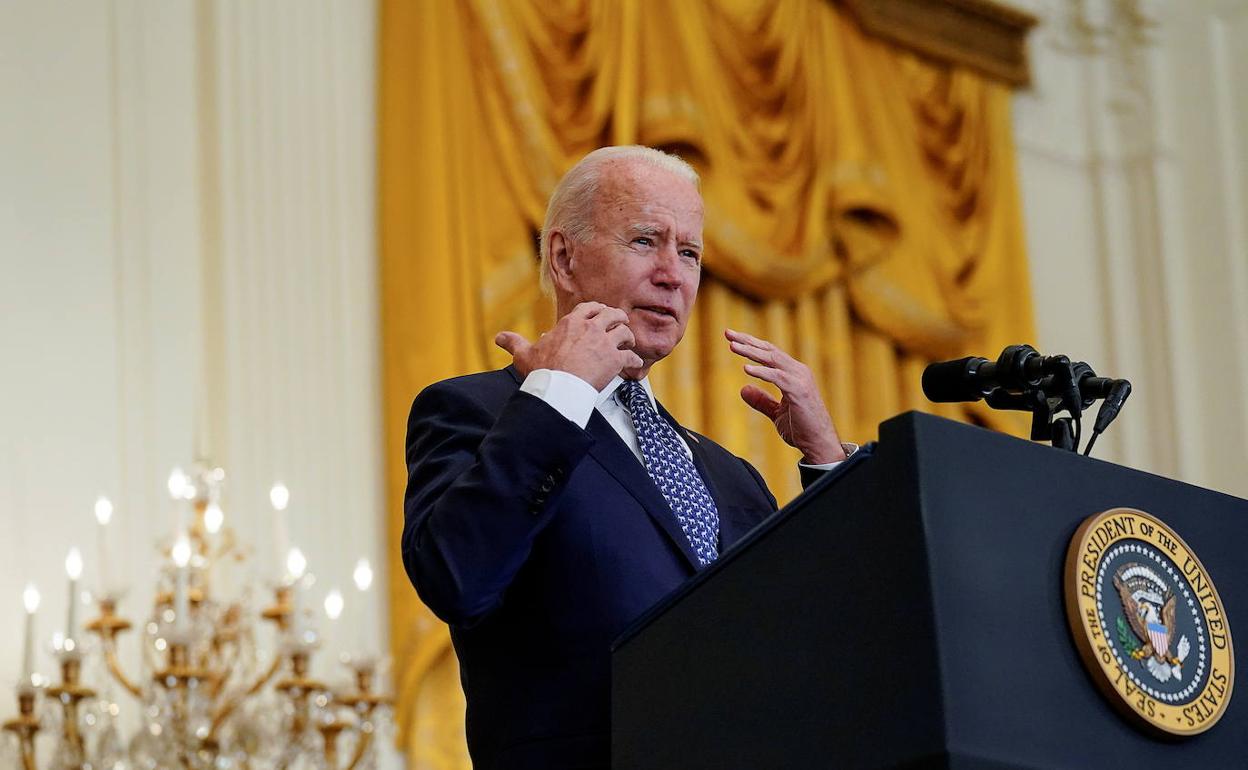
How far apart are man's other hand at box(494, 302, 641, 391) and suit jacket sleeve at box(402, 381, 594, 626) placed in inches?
3.3

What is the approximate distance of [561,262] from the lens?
9.75ft

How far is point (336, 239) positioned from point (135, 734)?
192 cm

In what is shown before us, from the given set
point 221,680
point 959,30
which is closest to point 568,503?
point 221,680

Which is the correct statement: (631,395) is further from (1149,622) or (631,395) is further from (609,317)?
(1149,622)

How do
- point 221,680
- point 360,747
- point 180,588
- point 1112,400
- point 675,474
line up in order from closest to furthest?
point 1112,400
point 675,474
point 180,588
point 221,680
point 360,747

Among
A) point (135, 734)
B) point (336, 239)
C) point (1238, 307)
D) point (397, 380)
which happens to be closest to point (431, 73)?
point (336, 239)

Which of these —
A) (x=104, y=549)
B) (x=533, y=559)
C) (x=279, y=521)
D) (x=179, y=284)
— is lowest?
(x=533, y=559)

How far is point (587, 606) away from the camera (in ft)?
7.63

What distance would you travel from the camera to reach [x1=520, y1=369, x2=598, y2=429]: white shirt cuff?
2309mm

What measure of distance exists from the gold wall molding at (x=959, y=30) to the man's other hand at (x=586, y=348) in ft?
18.2

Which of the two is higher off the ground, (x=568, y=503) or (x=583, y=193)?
(x=583, y=193)

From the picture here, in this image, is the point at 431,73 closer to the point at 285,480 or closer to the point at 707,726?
the point at 285,480

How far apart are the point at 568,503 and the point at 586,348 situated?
20 cm

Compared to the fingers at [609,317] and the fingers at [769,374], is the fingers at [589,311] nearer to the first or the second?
the fingers at [609,317]
